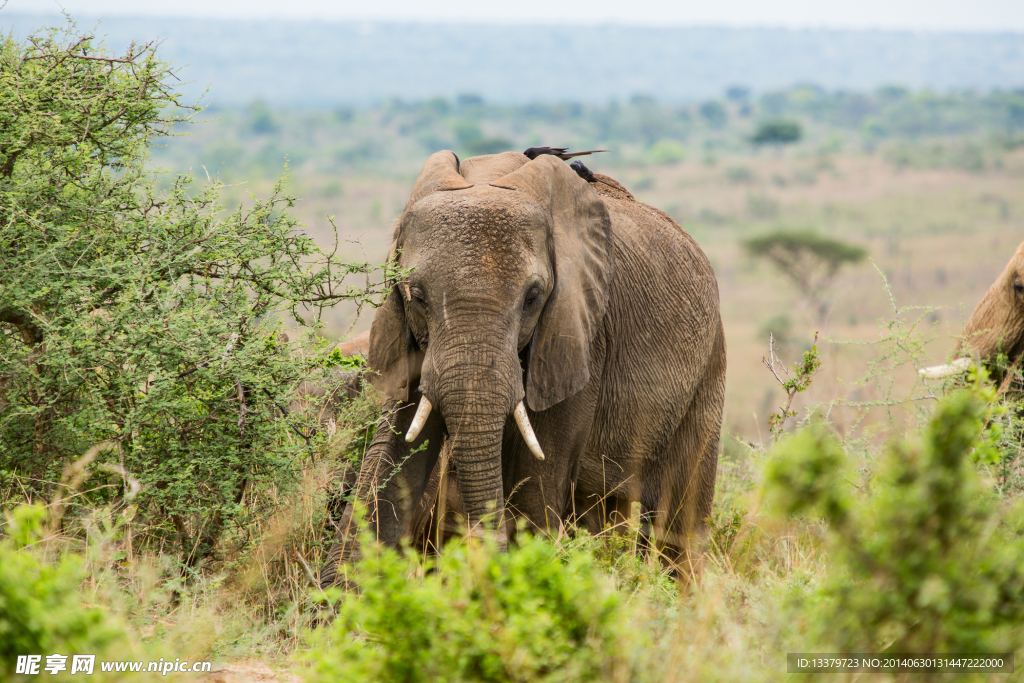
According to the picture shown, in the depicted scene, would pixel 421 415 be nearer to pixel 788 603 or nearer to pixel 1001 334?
pixel 788 603

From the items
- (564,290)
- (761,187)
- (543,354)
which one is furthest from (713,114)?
(543,354)

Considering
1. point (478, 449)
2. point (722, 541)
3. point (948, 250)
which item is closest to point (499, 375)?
point (478, 449)

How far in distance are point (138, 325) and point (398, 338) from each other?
120 centimetres

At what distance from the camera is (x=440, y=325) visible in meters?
4.16

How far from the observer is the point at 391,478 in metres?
4.68

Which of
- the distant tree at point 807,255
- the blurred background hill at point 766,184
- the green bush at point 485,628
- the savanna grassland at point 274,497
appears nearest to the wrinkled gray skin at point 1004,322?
the blurred background hill at point 766,184

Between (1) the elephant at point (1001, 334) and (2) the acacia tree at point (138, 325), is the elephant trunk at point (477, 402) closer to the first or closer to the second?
(2) the acacia tree at point (138, 325)

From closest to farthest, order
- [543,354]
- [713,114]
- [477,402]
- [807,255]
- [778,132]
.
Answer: [477,402]
[543,354]
[807,255]
[778,132]
[713,114]

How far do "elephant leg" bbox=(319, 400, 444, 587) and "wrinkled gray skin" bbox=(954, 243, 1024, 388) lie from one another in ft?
10.9

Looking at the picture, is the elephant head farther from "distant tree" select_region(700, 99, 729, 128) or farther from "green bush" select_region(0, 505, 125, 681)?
"distant tree" select_region(700, 99, 729, 128)

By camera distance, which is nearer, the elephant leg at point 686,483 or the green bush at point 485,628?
the green bush at point 485,628

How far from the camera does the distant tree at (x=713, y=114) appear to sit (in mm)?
101250

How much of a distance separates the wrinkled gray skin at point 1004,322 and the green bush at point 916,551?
11.0ft

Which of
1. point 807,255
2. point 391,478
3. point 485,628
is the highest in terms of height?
point 485,628
